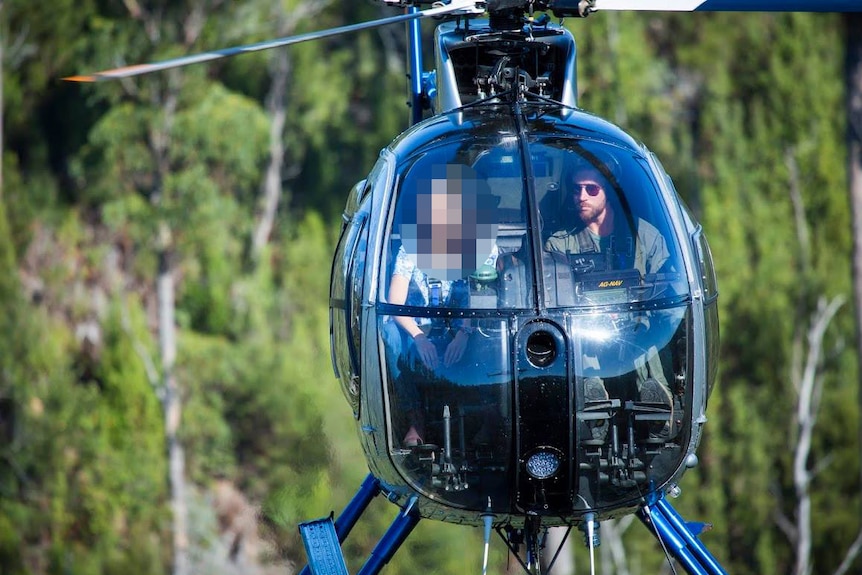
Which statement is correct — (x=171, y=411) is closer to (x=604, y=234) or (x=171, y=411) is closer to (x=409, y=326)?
(x=409, y=326)

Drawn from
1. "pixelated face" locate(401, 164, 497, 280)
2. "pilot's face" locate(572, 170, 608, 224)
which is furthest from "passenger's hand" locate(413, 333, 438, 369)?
"pilot's face" locate(572, 170, 608, 224)

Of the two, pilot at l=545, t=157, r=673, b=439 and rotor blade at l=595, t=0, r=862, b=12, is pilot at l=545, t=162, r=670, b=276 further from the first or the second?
rotor blade at l=595, t=0, r=862, b=12

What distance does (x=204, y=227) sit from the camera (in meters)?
16.8

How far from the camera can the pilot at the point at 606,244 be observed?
3.43 metres

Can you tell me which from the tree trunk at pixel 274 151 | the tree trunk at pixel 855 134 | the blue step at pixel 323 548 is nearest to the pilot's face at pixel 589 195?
the blue step at pixel 323 548

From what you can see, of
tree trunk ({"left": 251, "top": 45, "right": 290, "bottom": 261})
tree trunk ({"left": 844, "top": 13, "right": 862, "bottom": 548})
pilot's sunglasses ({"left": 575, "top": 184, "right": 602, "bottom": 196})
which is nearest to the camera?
pilot's sunglasses ({"left": 575, "top": 184, "right": 602, "bottom": 196})

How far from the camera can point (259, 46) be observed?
3275mm

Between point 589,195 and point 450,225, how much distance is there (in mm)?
419

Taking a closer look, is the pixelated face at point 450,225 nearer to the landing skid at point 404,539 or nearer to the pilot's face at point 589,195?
the pilot's face at point 589,195

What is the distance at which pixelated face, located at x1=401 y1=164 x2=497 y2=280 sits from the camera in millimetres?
3484

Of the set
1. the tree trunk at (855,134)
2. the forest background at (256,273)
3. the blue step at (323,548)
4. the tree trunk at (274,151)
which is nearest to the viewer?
the blue step at (323,548)

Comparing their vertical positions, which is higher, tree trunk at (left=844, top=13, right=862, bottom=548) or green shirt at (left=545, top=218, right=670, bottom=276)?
tree trunk at (left=844, top=13, right=862, bottom=548)

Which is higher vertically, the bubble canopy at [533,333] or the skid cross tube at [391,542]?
the bubble canopy at [533,333]

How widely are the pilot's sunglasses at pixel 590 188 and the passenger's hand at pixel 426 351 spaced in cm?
63
